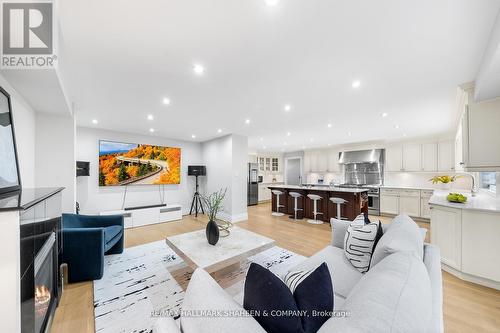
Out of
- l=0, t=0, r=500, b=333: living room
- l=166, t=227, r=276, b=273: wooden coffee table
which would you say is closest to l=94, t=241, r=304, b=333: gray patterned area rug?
l=0, t=0, r=500, b=333: living room

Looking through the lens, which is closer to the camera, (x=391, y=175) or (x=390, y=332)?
(x=390, y=332)

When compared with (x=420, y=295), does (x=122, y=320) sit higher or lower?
lower

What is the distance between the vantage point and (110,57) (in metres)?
1.92

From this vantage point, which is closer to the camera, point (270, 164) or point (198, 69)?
point (198, 69)

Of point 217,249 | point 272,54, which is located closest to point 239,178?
point 217,249

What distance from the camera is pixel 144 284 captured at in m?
2.37

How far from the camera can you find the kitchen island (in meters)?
4.91

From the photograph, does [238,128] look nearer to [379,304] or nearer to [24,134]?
[24,134]

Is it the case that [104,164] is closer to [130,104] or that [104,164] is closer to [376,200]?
[130,104]

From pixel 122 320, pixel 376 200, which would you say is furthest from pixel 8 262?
pixel 376 200

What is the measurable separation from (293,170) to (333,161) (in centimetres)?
205

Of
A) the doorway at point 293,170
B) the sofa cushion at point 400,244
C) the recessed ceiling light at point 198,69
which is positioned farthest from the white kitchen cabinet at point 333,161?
the recessed ceiling light at point 198,69

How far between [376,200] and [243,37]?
6.24 meters

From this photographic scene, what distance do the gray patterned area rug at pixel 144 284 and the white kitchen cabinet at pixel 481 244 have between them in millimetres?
2027
